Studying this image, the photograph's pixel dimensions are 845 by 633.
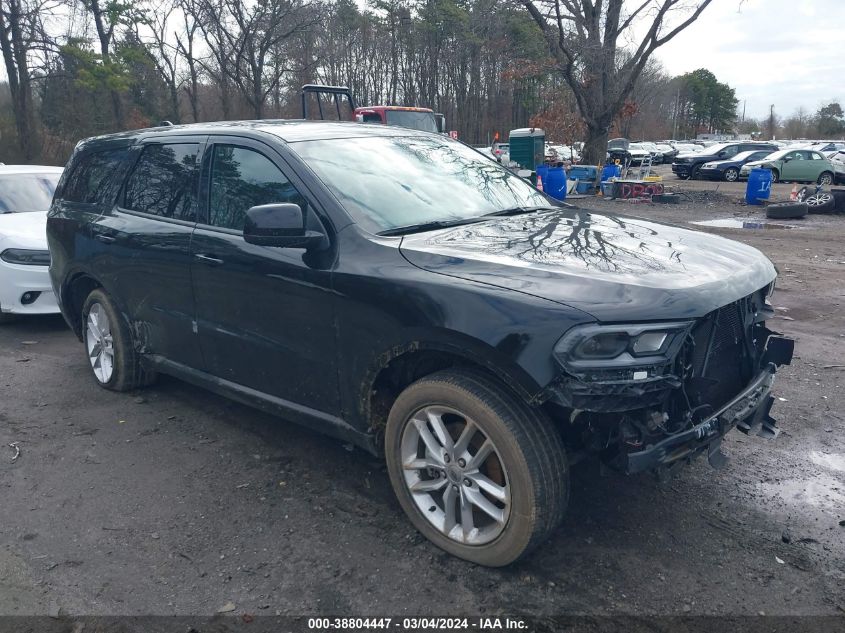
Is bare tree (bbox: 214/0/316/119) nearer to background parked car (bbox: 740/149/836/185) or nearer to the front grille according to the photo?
background parked car (bbox: 740/149/836/185)

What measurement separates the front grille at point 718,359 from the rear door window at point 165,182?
289 cm

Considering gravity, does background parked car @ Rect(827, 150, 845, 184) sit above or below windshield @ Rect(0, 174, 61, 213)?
below

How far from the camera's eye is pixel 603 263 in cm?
299

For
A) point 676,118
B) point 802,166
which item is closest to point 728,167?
point 802,166

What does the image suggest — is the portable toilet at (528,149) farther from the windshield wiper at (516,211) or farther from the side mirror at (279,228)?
the side mirror at (279,228)

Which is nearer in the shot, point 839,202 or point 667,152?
point 839,202

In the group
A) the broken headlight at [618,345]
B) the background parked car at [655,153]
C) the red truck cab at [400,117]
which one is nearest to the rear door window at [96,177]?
the broken headlight at [618,345]

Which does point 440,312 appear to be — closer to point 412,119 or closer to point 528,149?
point 412,119

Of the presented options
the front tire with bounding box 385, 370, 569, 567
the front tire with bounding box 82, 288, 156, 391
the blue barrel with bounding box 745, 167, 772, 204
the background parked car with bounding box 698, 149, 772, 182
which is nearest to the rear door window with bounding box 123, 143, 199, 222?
the front tire with bounding box 82, 288, 156, 391

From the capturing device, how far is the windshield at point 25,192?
791 cm

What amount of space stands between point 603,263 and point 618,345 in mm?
479

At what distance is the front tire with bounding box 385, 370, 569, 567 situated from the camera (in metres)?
2.78

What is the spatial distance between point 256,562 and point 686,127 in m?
94.9

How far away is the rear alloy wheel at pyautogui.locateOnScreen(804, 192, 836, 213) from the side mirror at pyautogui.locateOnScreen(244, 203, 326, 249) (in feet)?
54.0
